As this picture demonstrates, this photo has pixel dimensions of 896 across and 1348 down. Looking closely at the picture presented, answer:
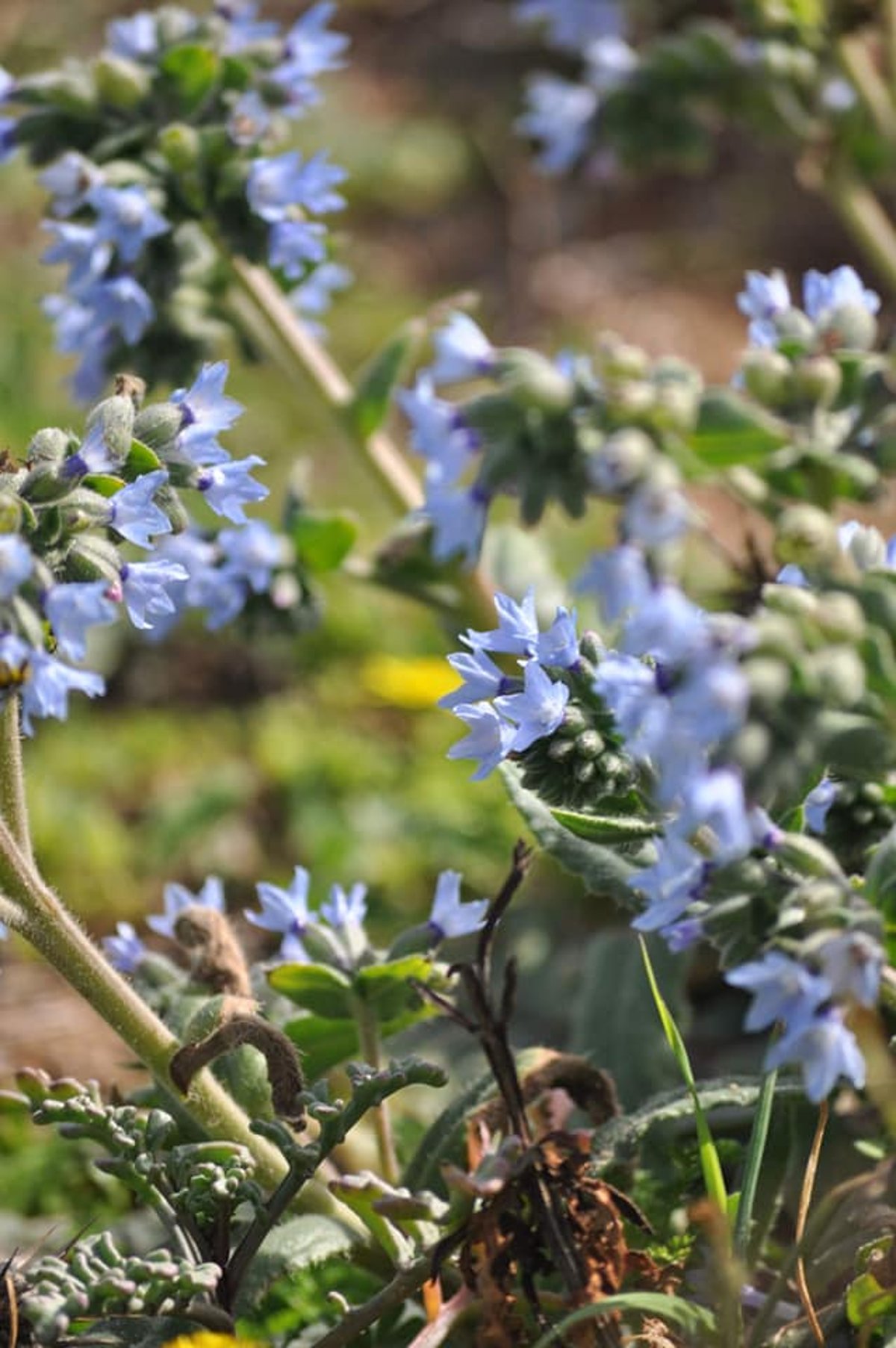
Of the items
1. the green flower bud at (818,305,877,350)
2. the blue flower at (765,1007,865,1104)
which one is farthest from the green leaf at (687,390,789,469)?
the blue flower at (765,1007,865,1104)

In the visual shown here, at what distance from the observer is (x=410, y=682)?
3.83 m

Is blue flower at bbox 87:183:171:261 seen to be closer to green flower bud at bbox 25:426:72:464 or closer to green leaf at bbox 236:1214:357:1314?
green flower bud at bbox 25:426:72:464

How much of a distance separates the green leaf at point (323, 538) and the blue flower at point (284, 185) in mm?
460

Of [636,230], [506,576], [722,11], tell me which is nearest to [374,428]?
[506,576]

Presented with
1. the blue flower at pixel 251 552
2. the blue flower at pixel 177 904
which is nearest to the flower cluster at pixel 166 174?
the blue flower at pixel 251 552

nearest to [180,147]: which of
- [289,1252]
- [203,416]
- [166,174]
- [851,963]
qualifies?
[166,174]

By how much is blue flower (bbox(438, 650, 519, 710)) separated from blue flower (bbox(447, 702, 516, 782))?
11mm

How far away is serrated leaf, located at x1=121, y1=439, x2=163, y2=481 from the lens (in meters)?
1.78

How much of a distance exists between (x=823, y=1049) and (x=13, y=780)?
0.84 meters

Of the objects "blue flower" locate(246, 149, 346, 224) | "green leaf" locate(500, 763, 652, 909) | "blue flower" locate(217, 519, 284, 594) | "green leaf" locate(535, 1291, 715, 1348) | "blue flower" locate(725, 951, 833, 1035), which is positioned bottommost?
"green leaf" locate(535, 1291, 715, 1348)

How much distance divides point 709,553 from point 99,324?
2000 millimetres

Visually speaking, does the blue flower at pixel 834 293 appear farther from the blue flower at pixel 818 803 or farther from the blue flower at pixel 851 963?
the blue flower at pixel 851 963

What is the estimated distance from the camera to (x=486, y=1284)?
1.77 m

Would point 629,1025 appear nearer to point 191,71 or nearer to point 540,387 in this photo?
point 540,387
